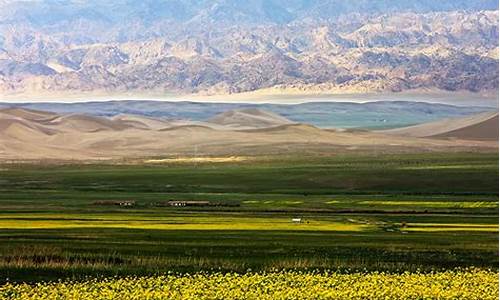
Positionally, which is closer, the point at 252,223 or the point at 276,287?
the point at 276,287

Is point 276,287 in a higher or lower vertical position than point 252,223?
higher

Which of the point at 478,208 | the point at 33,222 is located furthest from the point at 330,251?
the point at 478,208

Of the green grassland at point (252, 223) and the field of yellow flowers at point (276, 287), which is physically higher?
the field of yellow flowers at point (276, 287)

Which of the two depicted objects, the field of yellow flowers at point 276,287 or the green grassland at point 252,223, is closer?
the field of yellow flowers at point 276,287

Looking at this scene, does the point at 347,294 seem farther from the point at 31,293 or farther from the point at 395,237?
the point at 395,237

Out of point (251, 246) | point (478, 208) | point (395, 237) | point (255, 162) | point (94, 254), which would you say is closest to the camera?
point (94, 254)
